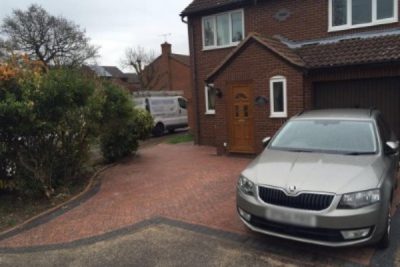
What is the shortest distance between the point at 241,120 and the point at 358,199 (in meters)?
6.93

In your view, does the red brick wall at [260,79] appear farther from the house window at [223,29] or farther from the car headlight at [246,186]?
the car headlight at [246,186]

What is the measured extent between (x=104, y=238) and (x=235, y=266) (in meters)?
2.11

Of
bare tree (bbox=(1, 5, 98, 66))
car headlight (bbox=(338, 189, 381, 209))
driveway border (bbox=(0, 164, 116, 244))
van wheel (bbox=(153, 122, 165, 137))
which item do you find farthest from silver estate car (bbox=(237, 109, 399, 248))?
bare tree (bbox=(1, 5, 98, 66))

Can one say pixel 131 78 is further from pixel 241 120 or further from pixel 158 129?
pixel 241 120

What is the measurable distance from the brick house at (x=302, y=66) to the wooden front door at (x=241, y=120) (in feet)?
0.10

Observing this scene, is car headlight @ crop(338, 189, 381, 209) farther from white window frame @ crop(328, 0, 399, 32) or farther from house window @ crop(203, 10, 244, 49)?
house window @ crop(203, 10, 244, 49)

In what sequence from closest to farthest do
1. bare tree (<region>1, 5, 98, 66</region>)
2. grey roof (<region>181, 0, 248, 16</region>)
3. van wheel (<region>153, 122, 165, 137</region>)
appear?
grey roof (<region>181, 0, 248, 16</region>) < van wheel (<region>153, 122, 165, 137</region>) < bare tree (<region>1, 5, 98, 66</region>)

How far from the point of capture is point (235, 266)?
13.4ft

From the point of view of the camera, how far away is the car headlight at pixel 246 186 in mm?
4363

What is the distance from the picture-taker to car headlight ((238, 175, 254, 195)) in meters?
4.36

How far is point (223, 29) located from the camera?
12.9 meters

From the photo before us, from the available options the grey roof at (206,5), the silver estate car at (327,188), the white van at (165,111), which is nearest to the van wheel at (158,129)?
the white van at (165,111)

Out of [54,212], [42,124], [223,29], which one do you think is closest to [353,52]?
[223,29]

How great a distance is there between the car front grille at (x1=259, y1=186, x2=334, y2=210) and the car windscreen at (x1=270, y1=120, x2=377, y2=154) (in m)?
1.15
